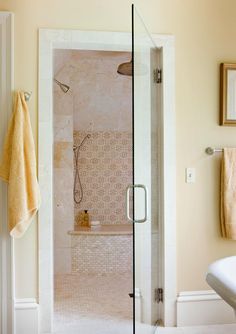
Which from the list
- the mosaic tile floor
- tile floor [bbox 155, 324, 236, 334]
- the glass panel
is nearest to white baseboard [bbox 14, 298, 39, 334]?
the mosaic tile floor

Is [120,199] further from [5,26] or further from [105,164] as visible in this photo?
[5,26]

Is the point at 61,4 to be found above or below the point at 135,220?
above

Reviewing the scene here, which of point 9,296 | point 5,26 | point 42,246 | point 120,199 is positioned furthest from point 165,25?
point 120,199

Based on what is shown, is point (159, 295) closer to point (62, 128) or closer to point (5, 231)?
point (5, 231)

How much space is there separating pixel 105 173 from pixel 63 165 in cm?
77

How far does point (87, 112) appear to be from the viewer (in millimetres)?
4734

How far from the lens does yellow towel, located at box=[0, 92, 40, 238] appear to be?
2.43 meters

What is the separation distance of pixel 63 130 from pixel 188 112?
2.06 metres

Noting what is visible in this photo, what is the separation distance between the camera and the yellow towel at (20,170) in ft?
7.97

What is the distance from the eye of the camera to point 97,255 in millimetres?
4266

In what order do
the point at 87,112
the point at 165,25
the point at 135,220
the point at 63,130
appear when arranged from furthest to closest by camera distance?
the point at 87,112, the point at 63,130, the point at 165,25, the point at 135,220

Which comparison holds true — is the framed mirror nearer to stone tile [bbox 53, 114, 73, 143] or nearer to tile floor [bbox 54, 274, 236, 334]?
tile floor [bbox 54, 274, 236, 334]

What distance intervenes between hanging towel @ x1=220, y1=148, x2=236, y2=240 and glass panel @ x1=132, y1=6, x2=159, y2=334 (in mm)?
537

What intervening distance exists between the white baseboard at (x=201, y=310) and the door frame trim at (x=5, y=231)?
1.28 metres
